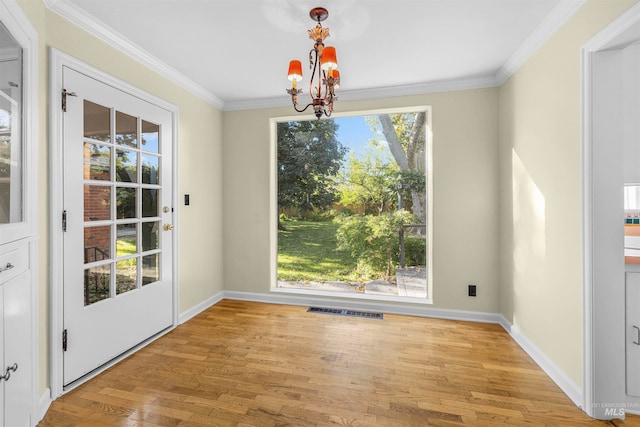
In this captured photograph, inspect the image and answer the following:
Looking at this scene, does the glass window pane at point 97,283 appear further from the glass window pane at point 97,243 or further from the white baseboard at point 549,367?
the white baseboard at point 549,367

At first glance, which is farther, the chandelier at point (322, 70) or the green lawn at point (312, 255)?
the green lawn at point (312, 255)

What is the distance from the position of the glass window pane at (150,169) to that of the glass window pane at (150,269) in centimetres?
66

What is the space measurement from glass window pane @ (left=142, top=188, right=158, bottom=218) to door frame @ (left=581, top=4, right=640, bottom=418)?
3.13m

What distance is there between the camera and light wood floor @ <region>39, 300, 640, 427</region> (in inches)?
65.4

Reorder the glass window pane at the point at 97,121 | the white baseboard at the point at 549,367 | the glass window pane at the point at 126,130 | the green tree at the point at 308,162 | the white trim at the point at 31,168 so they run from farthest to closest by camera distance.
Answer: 1. the green tree at the point at 308,162
2. the glass window pane at the point at 126,130
3. the glass window pane at the point at 97,121
4. the white baseboard at the point at 549,367
5. the white trim at the point at 31,168

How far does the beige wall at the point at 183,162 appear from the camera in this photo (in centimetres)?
174

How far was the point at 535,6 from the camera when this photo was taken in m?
1.87

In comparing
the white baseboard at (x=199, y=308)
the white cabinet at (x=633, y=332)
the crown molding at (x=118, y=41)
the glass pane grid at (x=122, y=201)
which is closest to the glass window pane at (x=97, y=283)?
the glass pane grid at (x=122, y=201)

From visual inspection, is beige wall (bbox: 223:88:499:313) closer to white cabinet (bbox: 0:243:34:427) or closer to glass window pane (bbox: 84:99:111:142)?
glass window pane (bbox: 84:99:111:142)

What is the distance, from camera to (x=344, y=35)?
2.18 m

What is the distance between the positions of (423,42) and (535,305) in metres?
2.18

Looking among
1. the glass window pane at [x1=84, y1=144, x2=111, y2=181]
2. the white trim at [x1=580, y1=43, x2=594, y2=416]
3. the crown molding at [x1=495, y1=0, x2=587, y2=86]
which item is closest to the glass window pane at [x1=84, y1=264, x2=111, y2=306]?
the glass window pane at [x1=84, y1=144, x2=111, y2=181]

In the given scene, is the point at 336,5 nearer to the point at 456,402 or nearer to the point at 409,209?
the point at 409,209

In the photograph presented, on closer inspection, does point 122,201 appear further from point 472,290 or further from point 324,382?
point 472,290
